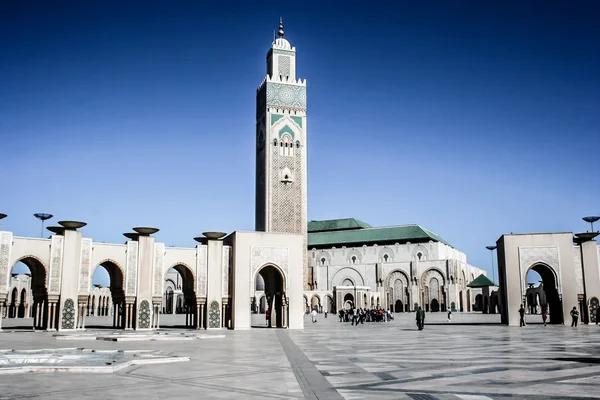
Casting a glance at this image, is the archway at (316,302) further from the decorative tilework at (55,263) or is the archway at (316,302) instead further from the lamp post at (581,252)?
the decorative tilework at (55,263)

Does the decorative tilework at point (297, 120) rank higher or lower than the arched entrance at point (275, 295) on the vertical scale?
higher

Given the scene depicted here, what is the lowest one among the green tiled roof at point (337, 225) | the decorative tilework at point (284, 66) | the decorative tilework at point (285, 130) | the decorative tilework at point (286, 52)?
the green tiled roof at point (337, 225)

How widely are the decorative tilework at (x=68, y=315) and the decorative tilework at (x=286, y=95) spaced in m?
27.3

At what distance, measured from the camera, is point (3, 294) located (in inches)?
680

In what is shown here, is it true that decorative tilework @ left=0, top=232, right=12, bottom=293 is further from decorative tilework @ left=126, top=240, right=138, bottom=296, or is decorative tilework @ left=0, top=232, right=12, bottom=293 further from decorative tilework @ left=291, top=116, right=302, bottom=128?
decorative tilework @ left=291, top=116, right=302, bottom=128

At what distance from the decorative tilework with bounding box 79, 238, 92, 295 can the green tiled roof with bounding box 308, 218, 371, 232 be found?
128 ft

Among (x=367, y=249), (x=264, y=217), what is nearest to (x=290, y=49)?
(x=264, y=217)

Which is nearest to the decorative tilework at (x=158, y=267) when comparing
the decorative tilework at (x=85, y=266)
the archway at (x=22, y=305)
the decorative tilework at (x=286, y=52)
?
the decorative tilework at (x=85, y=266)

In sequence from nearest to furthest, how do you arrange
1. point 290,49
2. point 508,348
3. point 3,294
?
point 508,348 → point 3,294 → point 290,49

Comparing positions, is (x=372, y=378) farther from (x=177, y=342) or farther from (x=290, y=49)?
(x=290, y=49)

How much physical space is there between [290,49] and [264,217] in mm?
13248

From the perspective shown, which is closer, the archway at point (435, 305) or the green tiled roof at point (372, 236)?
the archway at point (435, 305)

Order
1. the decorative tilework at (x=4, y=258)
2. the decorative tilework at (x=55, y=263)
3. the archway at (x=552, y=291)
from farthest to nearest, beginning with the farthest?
the archway at (x=552, y=291) < the decorative tilework at (x=55, y=263) < the decorative tilework at (x=4, y=258)

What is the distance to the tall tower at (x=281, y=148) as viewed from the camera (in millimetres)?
41812
